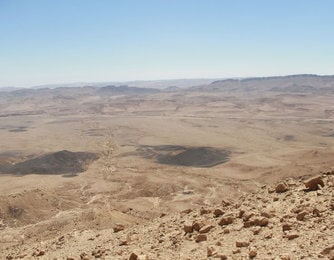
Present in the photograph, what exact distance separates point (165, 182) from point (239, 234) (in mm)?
27195

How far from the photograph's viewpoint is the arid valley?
8561 millimetres

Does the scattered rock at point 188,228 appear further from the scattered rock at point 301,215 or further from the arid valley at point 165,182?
the scattered rock at point 301,215

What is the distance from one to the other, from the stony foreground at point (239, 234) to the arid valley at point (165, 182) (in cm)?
3

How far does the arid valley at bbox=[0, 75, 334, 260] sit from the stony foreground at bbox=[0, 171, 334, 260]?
1.3 inches

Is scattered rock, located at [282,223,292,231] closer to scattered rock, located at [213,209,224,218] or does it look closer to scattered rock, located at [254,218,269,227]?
scattered rock, located at [254,218,269,227]

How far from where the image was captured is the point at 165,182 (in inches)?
1393

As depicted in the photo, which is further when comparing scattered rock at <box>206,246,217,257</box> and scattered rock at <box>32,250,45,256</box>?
scattered rock at <box>32,250,45,256</box>

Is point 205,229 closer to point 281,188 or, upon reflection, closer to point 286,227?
point 286,227

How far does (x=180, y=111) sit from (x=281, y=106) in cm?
2541

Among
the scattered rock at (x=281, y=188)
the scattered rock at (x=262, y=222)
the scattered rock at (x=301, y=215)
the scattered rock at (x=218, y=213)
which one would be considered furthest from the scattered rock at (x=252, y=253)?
the scattered rock at (x=281, y=188)

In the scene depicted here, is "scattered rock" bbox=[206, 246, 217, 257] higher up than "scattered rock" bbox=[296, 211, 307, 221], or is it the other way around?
"scattered rock" bbox=[296, 211, 307, 221]

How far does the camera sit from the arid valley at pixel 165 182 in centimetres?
856

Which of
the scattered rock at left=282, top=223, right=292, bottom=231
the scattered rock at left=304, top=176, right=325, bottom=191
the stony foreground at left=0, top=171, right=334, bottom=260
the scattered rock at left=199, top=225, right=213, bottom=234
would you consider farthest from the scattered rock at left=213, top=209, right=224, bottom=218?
the scattered rock at left=282, top=223, right=292, bottom=231

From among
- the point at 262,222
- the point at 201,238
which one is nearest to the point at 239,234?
the point at 262,222
